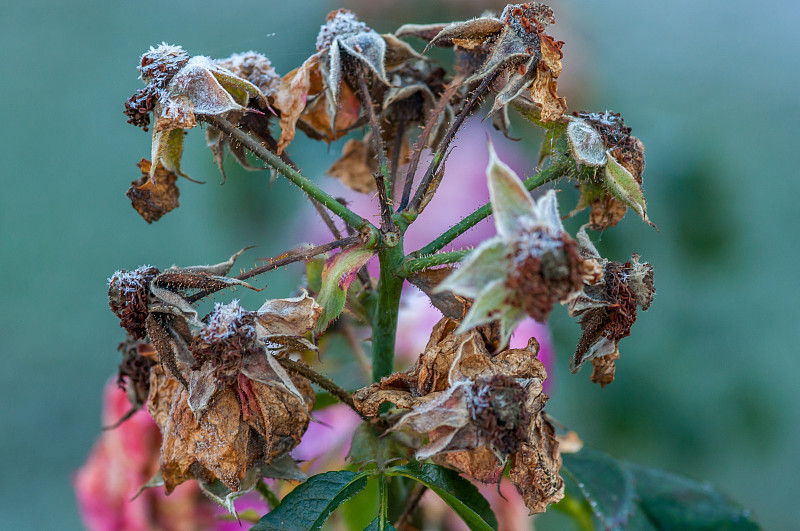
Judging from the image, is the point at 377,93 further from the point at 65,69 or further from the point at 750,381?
the point at 65,69

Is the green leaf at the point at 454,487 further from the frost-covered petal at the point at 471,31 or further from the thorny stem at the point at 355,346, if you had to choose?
the frost-covered petal at the point at 471,31

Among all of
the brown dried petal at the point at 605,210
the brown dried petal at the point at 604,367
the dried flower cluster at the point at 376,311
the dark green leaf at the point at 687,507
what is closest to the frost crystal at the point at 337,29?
the dried flower cluster at the point at 376,311

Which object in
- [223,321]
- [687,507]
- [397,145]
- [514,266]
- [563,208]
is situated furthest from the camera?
[563,208]

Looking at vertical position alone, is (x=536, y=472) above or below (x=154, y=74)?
below

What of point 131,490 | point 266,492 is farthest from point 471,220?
point 131,490

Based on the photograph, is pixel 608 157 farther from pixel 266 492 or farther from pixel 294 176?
pixel 266 492

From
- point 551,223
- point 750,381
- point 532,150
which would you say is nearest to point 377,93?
point 551,223
